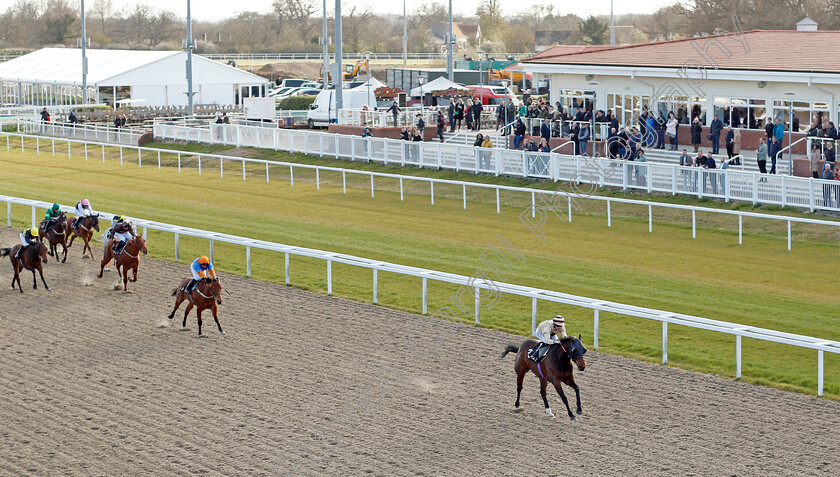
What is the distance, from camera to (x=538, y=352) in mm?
9734

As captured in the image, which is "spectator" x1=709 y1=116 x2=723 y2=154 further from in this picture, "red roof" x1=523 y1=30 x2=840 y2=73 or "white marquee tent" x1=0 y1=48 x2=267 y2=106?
"white marquee tent" x1=0 y1=48 x2=267 y2=106

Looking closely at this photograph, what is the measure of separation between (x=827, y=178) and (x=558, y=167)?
6.02m

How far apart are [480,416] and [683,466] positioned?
6.57 feet

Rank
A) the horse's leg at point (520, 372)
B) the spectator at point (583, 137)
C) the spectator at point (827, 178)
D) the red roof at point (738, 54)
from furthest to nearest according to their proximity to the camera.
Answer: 1. the spectator at point (583, 137)
2. the red roof at point (738, 54)
3. the spectator at point (827, 178)
4. the horse's leg at point (520, 372)

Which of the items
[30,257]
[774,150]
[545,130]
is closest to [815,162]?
[774,150]

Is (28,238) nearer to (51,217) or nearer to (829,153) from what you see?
(51,217)

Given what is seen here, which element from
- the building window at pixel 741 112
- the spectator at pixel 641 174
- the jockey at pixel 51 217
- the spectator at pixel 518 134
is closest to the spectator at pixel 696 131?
the building window at pixel 741 112

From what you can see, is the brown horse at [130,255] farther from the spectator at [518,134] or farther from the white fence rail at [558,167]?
the spectator at [518,134]

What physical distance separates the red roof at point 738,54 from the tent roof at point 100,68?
29.0m

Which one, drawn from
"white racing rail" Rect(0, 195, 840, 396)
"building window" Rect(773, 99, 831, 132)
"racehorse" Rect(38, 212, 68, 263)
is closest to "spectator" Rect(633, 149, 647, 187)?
"building window" Rect(773, 99, 831, 132)

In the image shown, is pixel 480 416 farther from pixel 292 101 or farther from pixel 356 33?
pixel 356 33

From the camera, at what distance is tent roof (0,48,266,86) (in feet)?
178

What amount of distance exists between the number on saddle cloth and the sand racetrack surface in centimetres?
53

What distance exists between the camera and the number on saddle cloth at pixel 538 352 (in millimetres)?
9688
